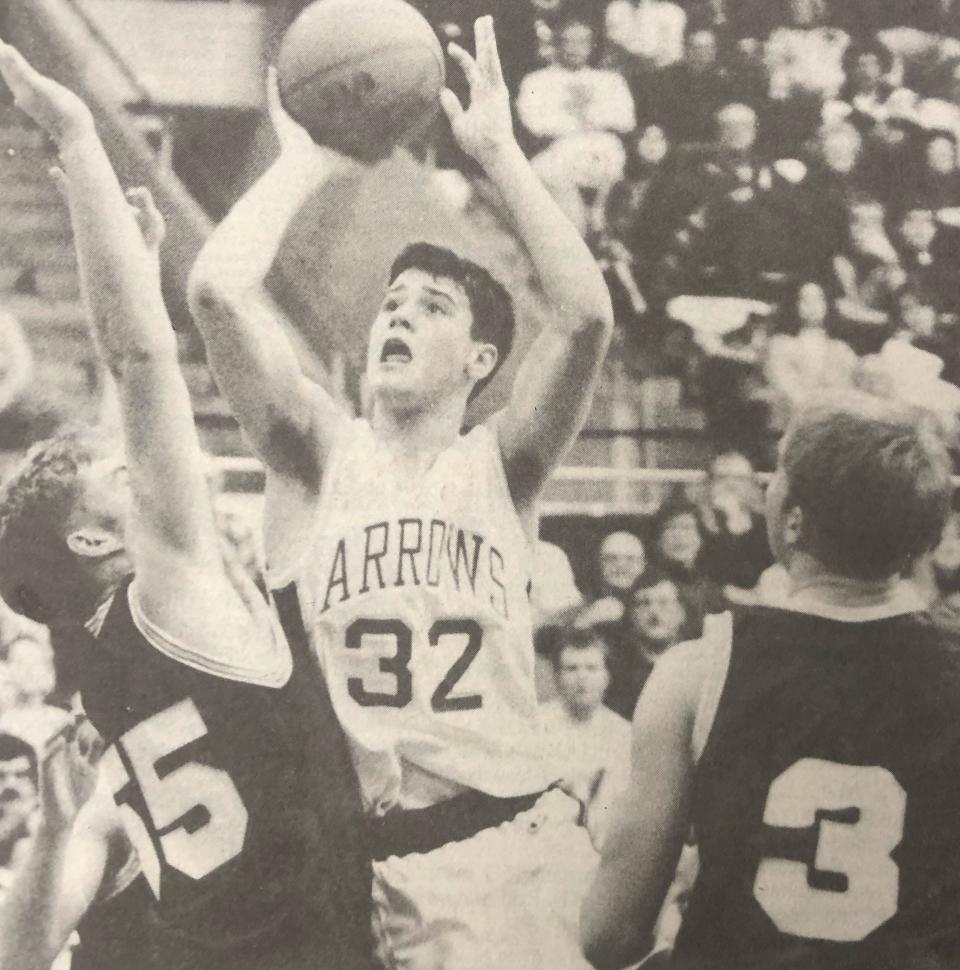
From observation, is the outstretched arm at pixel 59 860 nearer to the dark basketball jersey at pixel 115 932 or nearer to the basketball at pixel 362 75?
the dark basketball jersey at pixel 115 932

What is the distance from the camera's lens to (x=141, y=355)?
94 cm

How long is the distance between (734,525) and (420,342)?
0.36 m

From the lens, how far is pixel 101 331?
0.95 m

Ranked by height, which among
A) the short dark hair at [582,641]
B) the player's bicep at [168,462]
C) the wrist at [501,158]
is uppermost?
the wrist at [501,158]

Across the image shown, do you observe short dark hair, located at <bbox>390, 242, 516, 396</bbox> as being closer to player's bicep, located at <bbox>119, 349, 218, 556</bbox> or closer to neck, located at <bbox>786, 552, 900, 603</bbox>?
player's bicep, located at <bbox>119, 349, 218, 556</bbox>

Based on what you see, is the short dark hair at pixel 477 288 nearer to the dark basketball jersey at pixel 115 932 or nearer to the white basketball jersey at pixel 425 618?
the white basketball jersey at pixel 425 618

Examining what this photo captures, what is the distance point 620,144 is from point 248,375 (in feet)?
1.44

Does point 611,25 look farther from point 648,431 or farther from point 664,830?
point 664,830

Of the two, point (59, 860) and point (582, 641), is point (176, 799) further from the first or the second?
point (582, 641)

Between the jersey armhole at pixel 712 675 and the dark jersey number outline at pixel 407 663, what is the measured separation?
21 centimetres

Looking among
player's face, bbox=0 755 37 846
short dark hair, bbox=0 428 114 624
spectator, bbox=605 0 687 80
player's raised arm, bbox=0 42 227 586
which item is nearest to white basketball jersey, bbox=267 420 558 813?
player's raised arm, bbox=0 42 227 586

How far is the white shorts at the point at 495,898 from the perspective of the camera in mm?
896

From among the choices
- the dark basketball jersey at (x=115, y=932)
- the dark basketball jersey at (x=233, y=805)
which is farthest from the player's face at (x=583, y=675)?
the dark basketball jersey at (x=115, y=932)

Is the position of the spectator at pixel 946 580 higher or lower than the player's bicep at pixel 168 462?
lower
